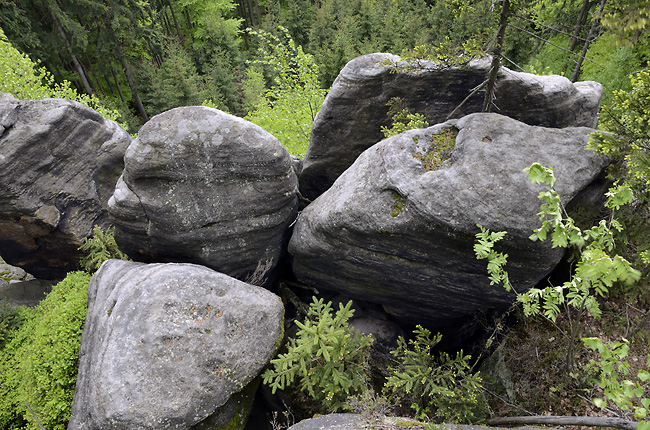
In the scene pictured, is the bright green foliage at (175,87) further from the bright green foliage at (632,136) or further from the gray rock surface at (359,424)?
the bright green foliage at (632,136)

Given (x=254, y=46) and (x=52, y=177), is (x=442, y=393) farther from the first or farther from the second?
(x=254, y=46)

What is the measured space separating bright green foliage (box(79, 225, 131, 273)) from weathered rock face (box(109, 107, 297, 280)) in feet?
5.90

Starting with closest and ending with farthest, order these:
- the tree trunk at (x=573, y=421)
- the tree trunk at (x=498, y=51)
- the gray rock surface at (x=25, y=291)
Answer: the tree trunk at (x=573, y=421), the tree trunk at (x=498, y=51), the gray rock surface at (x=25, y=291)

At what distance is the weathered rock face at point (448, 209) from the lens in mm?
6828

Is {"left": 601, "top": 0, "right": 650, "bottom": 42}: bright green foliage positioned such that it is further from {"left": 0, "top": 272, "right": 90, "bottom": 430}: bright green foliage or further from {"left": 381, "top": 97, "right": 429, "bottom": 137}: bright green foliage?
{"left": 0, "top": 272, "right": 90, "bottom": 430}: bright green foliage

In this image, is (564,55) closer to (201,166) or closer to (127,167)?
(201,166)

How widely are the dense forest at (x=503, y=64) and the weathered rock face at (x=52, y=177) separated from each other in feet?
9.51

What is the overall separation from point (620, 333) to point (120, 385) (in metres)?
10.4

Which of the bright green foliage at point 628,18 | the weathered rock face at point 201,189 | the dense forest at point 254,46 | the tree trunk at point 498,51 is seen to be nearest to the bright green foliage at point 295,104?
the dense forest at point 254,46

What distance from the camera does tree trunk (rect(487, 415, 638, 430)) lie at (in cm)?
405

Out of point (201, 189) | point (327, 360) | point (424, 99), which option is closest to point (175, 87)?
point (201, 189)

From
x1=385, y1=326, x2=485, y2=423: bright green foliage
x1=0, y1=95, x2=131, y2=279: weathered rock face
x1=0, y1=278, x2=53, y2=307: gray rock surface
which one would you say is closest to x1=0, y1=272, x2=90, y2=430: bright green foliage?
x1=0, y1=95, x2=131, y2=279: weathered rock face

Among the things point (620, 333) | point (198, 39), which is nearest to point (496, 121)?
point (620, 333)

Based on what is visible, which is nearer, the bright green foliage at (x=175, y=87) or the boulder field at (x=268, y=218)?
the boulder field at (x=268, y=218)
